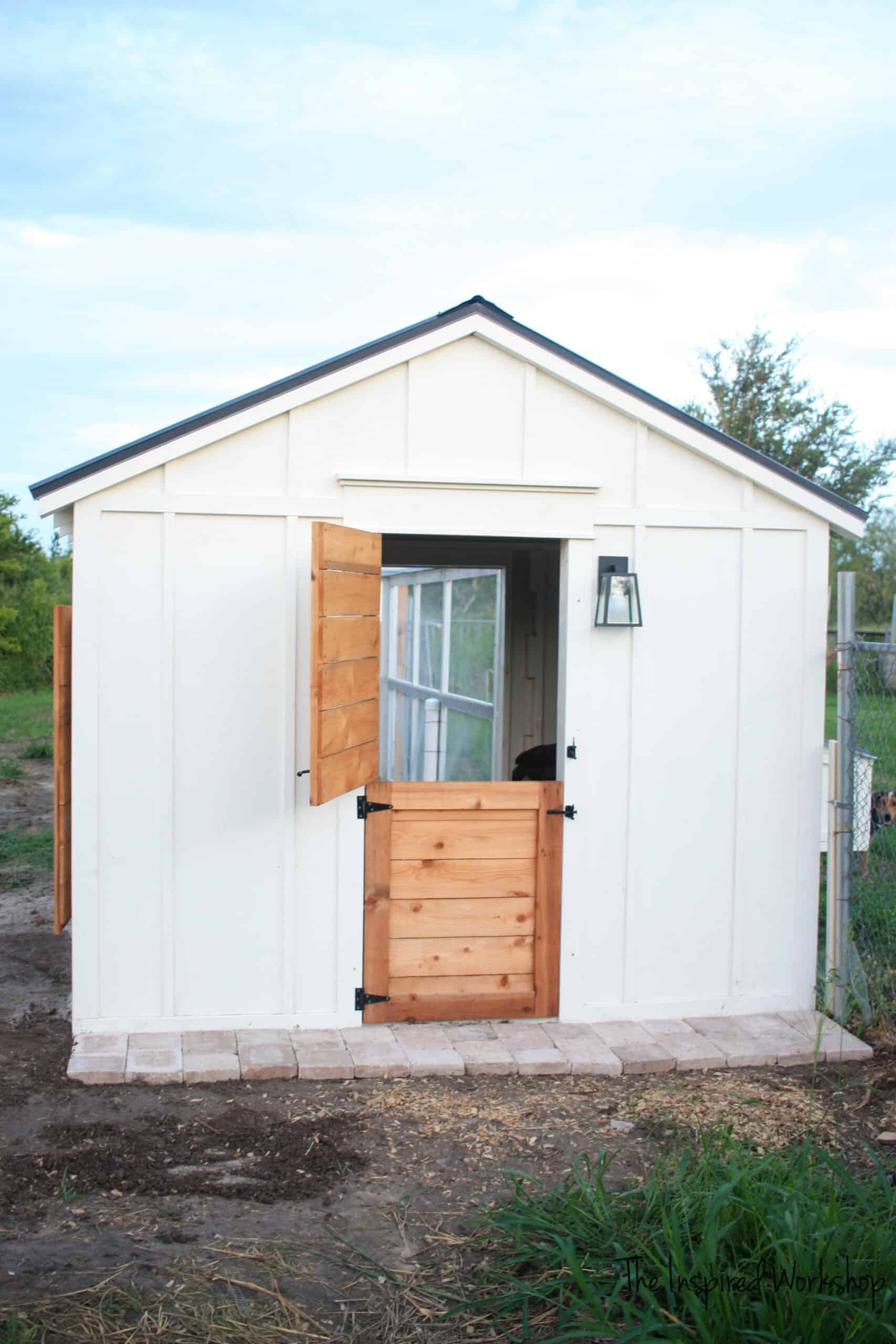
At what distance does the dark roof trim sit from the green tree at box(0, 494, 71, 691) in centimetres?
1704

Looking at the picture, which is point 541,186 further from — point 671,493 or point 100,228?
point 671,493

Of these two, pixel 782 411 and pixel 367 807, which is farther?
pixel 782 411

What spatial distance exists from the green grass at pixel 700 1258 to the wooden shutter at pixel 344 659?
1.70m

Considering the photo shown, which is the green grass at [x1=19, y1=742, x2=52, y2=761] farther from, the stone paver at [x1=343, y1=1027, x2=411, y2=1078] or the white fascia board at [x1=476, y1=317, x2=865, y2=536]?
the white fascia board at [x1=476, y1=317, x2=865, y2=536]

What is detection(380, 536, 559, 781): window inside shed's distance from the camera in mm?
7508

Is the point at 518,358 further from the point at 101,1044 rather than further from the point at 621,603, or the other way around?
the point at 101,1044

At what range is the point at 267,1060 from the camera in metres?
4.59

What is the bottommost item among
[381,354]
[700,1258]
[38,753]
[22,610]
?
[700,1258]

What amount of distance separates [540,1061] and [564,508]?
2.36m

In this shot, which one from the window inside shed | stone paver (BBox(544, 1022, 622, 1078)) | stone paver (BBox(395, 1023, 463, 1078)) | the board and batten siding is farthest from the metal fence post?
the window inside shed

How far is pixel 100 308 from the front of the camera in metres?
14.9

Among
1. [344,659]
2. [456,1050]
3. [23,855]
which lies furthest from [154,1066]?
[23,855]

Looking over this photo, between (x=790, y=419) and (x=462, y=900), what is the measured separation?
19639 mm

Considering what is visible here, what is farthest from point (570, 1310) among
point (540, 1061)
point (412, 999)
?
point (412, 999)
